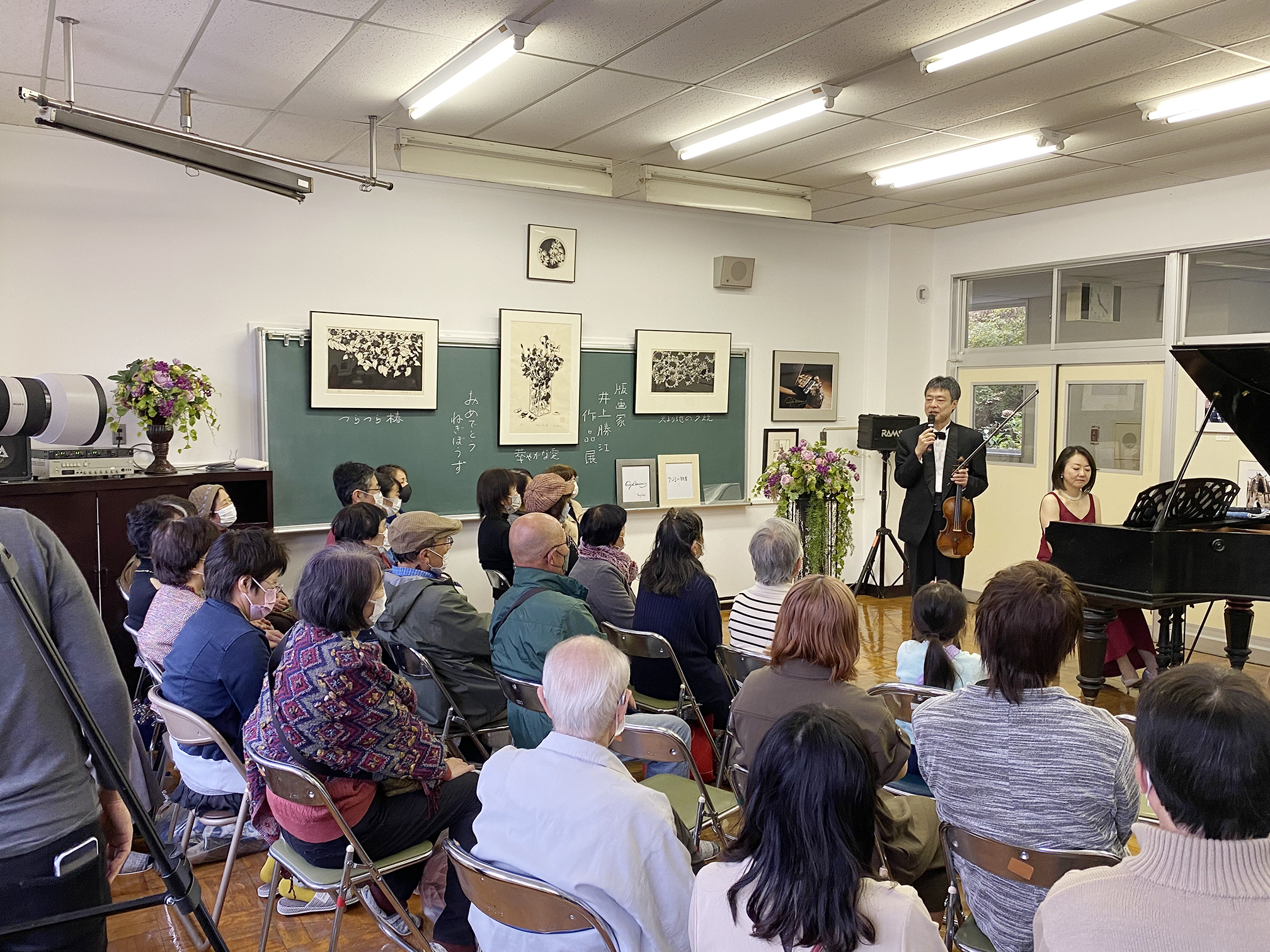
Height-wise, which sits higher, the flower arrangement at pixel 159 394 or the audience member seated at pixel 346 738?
the flower arrangement at pixel 159 394

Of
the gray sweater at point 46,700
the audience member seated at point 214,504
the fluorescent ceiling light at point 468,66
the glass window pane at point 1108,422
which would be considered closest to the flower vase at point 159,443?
the audience member seated at point 214,504

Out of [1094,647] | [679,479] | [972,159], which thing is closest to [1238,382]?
[1094,647]

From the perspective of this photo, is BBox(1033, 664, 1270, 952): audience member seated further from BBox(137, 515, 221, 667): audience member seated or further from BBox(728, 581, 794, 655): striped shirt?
BBox(137, 515, 221, 667): audience member seated

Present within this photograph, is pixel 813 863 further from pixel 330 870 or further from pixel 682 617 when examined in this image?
pixel 682 617

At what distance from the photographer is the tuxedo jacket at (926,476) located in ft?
19.4

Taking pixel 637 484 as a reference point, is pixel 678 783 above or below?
below

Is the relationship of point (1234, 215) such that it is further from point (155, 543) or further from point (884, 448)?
point (155, 543)

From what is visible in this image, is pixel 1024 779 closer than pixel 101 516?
Yes

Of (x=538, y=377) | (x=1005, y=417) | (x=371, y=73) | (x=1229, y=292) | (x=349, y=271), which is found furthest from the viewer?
(x=1005, y=417)

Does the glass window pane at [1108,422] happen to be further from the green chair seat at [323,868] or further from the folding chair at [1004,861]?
the green chair seat at [323,868]

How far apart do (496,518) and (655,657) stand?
6.18 ft

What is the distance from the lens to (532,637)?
3.10m

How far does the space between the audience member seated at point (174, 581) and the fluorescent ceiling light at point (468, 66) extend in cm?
215

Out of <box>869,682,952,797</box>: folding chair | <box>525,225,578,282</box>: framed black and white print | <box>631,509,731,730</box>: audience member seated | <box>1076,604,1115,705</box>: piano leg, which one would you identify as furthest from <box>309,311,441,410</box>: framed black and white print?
<box>869,682,952,797</box>: folding chair
